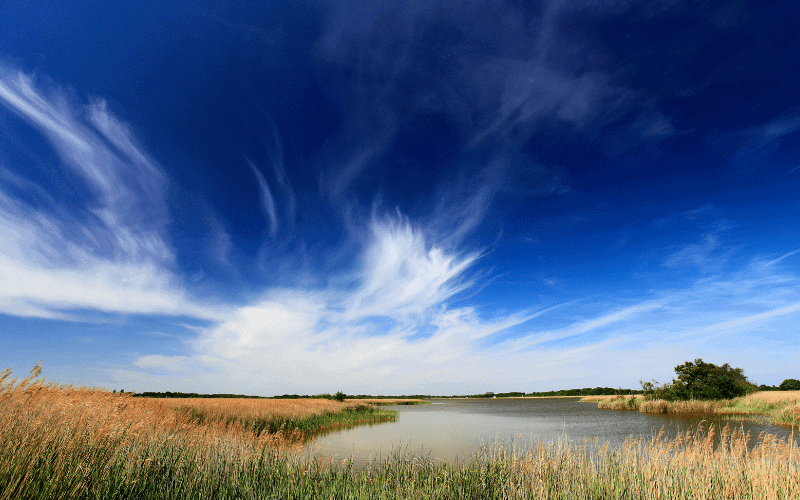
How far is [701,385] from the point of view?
36844mm

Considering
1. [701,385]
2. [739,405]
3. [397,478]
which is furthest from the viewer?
[701,385]

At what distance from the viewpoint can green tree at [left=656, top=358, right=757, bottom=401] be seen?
3619 centimetres

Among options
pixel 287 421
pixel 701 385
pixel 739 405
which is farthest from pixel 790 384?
pixel 287 421

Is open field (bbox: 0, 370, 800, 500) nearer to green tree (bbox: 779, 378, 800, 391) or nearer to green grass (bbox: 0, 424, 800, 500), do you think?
green grass (bbox: 0, 424, 800, 500)

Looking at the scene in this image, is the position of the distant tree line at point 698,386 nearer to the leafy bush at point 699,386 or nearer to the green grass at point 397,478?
the leafy bush at point 699,386

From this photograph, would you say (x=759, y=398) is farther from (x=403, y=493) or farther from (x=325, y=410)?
(x=403, y=493)

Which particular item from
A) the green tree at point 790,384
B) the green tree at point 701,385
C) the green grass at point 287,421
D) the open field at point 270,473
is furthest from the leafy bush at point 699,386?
the green tree at point 790,384

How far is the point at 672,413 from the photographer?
3428cm

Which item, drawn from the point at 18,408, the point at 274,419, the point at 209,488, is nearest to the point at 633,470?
the point at 209,488

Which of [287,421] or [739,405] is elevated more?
[739,405]

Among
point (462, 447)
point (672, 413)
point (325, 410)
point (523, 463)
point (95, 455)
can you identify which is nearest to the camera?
point (95, 455)

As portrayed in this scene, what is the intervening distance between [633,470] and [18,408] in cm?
1237

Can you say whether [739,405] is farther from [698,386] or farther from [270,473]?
[270,473]

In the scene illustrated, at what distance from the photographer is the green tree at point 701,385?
36.2 m
